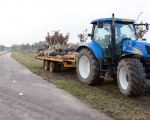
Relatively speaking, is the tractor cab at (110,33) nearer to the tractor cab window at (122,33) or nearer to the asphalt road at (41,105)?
the tractor cab window at (122,33)

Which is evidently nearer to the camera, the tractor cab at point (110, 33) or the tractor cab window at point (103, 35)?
the tractor cab at point (110, 33)

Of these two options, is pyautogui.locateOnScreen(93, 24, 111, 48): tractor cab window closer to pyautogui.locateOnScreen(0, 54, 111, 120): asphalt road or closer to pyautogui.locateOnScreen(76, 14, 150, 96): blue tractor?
pyautogui.locateOnScreen(76, 14, 150, 96): blue tractor

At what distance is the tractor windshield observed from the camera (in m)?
12.4

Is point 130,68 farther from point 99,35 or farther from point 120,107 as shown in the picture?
point 99,35

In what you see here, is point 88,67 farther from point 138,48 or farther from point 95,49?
point 138,48

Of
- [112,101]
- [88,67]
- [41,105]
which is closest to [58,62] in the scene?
[88,67]

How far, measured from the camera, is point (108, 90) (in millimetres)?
11969

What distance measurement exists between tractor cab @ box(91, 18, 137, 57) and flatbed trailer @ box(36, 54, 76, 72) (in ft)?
9.64

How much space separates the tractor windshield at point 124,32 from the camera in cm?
1238

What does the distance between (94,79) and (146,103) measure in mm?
3447

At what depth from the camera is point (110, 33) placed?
40.8 feet

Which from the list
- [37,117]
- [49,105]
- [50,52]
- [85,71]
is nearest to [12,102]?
[49,105]

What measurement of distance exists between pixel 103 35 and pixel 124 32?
75 centimetres

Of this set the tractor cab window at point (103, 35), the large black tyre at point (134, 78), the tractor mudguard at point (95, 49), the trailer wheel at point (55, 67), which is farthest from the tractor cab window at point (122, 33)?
the trailer wheel at point (55, 67)
